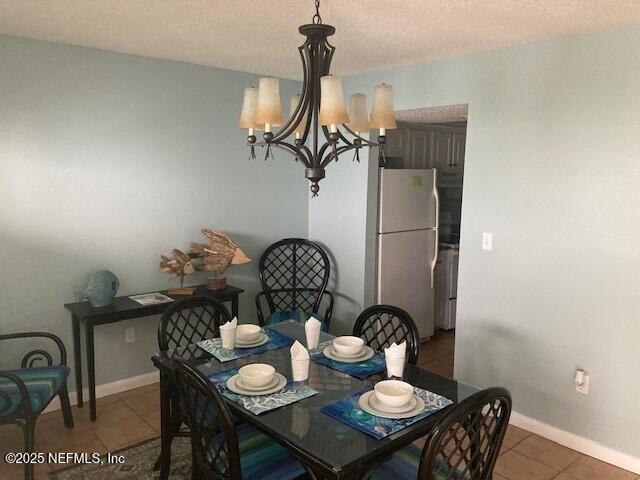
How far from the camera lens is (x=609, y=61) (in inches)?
100

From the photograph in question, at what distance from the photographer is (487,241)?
3.14 meters

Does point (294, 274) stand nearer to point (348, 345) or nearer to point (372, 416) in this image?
point (348, 345)

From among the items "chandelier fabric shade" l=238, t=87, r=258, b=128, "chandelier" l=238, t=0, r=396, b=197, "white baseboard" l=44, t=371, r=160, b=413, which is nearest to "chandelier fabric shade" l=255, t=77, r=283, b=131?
"chandelier" l=238, t=0, r=396, b=197

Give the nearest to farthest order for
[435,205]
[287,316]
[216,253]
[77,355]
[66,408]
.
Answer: [66,408] < [77,355] < [216,253] < [287,316] < [435,205]

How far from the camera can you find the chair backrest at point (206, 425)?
1612 millimetres

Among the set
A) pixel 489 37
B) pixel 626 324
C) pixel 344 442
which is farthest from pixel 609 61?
pixel 344 442

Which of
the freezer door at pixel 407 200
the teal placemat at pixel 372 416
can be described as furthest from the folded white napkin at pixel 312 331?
the freezer door at pixel 407 200

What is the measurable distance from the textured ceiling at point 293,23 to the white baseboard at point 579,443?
2.17 m

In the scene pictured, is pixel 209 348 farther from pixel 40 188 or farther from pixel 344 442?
pixel 40 188

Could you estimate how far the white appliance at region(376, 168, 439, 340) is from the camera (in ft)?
13.3

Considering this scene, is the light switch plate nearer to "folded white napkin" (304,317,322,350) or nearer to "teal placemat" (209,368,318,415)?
"folded white napkin" (304,317,322,350)

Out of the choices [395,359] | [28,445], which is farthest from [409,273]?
[28,445]

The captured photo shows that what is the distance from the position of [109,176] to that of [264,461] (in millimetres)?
2139

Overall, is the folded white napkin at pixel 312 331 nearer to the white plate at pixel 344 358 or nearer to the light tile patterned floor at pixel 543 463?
the white plate at pixel 344 358
